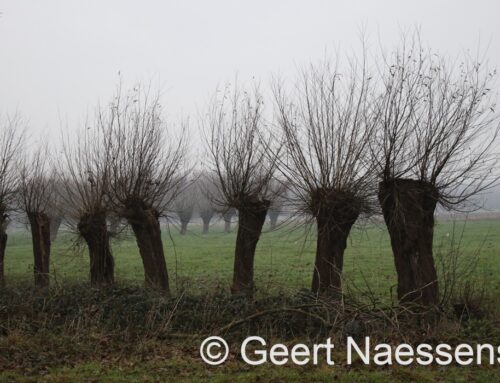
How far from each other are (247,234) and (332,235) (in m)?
2.42

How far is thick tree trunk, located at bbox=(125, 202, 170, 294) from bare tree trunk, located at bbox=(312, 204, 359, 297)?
173 inches

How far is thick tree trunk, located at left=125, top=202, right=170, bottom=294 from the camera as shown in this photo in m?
14.1

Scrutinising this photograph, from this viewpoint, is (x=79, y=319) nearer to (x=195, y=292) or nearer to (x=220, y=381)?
(x=195, y=292)

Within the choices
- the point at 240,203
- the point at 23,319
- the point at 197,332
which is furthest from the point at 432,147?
the point at 23,319

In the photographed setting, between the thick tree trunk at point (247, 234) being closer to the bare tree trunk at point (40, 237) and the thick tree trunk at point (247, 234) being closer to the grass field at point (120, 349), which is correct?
the grass field at point (120, 349)

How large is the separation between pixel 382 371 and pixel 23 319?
7383 mm

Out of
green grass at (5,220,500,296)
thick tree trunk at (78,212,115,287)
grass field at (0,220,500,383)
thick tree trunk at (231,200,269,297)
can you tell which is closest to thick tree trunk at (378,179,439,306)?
grass field at (0,220,500,383)

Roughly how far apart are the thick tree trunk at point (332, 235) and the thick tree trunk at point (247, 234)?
6.17ft

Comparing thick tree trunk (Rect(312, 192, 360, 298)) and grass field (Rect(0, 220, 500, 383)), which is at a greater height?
thick tree trunk (Rect(312, 192, 360, 298))

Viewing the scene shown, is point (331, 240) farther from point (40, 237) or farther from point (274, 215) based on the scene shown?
point (40, 237)

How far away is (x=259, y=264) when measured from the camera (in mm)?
24938

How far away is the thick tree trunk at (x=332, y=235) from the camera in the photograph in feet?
38.3

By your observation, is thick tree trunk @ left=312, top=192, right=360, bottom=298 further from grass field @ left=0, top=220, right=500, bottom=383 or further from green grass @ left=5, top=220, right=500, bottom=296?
grass field @ left=0, top=220, right=500, bottom=383

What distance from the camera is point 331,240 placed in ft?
39.8
